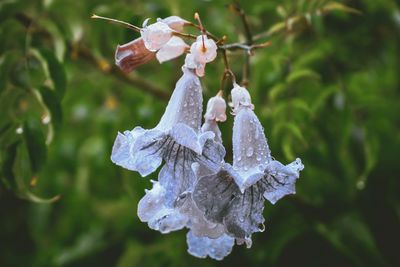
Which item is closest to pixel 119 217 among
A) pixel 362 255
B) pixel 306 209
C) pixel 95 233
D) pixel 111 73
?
pixel 95 233

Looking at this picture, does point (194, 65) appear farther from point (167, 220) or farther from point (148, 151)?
point (167, 220)

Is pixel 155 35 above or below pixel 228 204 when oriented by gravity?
above

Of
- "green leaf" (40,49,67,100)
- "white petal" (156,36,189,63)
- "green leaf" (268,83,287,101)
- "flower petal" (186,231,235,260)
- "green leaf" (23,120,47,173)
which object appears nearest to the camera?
"white petal" (156,36,189,63)

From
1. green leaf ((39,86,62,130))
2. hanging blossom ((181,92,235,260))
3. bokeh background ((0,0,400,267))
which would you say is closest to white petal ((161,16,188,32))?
hanging blossom ((181,92,235,260))

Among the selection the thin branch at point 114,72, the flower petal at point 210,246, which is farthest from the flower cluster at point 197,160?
the thin branch at point 114,72

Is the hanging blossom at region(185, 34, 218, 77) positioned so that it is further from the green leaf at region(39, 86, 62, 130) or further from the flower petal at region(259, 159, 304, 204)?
the green leaf at region(39, 86, 62, 130)

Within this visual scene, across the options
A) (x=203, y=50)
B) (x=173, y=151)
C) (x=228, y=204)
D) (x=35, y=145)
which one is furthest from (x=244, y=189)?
(x=35, y=145)
